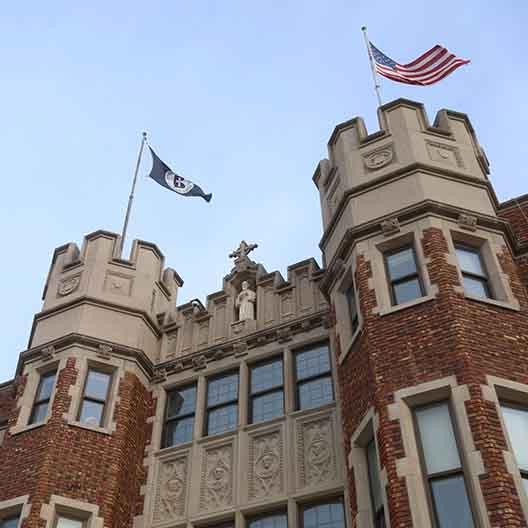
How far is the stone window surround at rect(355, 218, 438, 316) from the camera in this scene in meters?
14.4

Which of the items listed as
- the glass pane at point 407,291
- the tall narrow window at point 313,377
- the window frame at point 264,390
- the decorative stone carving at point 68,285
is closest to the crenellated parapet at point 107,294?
the decorative stone carving at point 68,285

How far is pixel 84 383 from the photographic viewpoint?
17844 millimetres

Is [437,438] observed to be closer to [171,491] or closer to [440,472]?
[440,472]

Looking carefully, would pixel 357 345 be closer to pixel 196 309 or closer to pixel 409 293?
pixel 409 293

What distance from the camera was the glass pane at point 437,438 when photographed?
1191cm

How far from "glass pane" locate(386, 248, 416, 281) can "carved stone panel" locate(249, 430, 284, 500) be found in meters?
3.93

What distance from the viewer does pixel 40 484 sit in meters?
15.5

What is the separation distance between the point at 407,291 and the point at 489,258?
6.08 ft

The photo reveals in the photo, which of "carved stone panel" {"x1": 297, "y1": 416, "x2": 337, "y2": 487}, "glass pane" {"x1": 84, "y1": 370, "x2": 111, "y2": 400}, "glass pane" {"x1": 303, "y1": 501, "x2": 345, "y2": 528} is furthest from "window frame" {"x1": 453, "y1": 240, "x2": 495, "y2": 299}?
"glass pane" {"x1": 84, "y1": 370, "x2": 111, "y2": 400}

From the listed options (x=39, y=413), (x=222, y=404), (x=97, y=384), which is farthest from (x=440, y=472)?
(x=39, y=413)

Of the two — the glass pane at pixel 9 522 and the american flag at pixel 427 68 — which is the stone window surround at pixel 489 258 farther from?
the glass pane at pixel 9 522

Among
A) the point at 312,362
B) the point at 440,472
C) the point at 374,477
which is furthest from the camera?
the point at 312,362

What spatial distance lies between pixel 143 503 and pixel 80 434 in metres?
1.95

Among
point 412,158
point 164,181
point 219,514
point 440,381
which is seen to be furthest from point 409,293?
point 164,181
